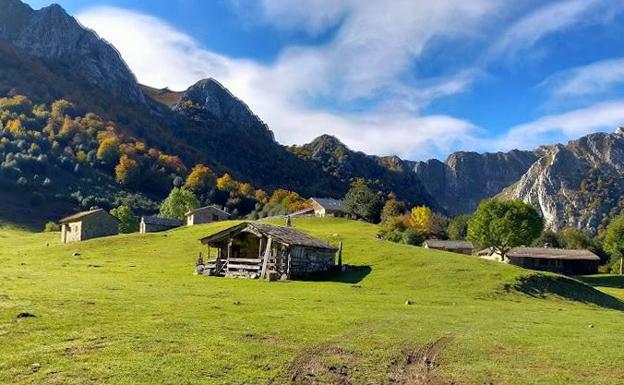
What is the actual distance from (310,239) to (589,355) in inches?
1460

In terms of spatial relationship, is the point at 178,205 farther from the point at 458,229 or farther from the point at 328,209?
the point at 458,229

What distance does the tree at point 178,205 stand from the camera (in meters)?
128

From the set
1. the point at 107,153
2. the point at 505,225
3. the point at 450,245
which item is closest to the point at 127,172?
the point at 107,153

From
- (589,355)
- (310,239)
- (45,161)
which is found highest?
(45,161)

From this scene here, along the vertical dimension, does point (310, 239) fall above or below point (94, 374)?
above

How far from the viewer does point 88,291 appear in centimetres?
2880

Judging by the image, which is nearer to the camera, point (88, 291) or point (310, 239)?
point (88, 291)

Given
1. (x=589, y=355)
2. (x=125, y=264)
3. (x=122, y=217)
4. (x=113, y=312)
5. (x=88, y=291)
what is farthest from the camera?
(x=122, y=217)

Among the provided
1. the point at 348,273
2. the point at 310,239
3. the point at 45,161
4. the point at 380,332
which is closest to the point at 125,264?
the point at 310,239

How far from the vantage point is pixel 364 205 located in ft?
454

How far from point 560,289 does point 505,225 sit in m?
51.7

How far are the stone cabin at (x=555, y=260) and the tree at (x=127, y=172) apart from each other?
117300 mm

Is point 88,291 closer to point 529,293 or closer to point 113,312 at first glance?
point 113,312

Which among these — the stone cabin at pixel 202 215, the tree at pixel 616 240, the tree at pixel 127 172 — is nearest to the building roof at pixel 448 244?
the tree at pixel 616 240
